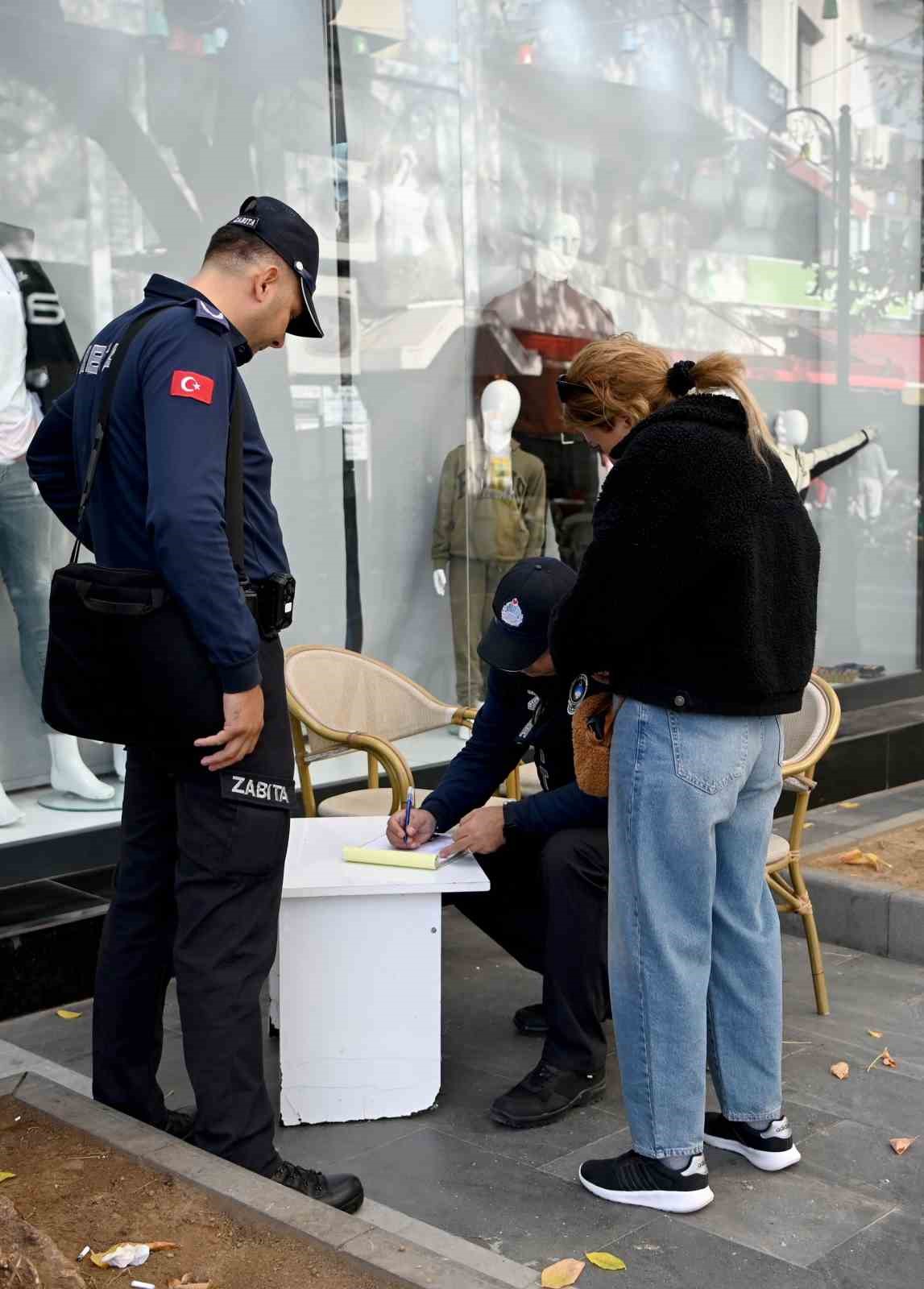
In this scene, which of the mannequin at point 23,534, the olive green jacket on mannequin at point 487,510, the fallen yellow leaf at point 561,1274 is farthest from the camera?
the olive green jacket on mannequin at point 487,510

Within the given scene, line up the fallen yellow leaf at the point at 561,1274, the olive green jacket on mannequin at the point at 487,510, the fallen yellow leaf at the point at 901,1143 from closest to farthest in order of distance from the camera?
the fallen yellow leaf at the point at 561,1274, the fallen yellow leaf at the point at 901,1143, the olive green jacket on mannequin at the point at 487,510

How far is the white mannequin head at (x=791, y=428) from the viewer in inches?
349

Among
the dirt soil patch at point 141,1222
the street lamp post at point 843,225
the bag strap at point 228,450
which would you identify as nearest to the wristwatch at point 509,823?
the bag strap at point 228,450

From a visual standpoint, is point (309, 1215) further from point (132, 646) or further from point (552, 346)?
point (552, 346)

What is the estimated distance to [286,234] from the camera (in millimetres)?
3168

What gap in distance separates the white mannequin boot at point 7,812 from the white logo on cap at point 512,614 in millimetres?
2229

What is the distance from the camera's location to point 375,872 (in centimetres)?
365

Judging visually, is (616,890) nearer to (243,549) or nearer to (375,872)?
(375,872)

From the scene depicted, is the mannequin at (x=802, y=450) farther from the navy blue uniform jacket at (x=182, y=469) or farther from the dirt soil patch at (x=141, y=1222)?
the dirt soil patch at (x=141, y=1222)

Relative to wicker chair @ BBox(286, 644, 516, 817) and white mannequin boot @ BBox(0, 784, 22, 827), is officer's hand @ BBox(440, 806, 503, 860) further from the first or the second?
white mannequin boot @ BBox(0, 784, 22, 827)

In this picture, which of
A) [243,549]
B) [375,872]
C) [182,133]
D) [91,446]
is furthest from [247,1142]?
[182,133]

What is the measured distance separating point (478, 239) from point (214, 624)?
14.8 ft

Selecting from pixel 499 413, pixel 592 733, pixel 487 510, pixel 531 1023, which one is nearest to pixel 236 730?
pixel 592 733

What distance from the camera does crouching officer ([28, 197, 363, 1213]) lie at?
294 cm
